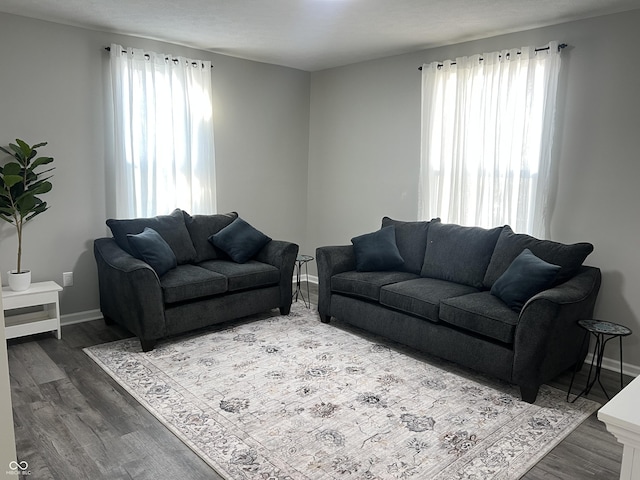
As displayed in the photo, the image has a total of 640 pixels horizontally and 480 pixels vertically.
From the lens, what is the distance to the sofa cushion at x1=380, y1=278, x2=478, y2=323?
12.0 ft

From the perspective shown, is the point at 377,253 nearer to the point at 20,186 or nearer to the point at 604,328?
the point at 604,328

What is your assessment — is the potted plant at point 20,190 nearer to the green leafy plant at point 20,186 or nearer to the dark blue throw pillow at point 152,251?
the green leafy plant at point 20,186

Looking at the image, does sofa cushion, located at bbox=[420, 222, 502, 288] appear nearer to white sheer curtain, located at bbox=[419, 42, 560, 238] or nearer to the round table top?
white sheer curtain, located at bbox=[419, 42, 560, 238]

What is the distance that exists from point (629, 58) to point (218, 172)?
3.90 m

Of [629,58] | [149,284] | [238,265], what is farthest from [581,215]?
[149,284]

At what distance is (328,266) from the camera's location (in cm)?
449

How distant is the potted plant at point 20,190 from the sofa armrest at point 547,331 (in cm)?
376

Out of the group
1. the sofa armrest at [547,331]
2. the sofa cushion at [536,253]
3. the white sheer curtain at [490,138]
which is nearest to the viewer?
the sofa armrest at [547,331]

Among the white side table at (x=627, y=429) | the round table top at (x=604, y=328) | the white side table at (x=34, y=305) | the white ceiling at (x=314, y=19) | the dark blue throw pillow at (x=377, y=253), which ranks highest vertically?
the white ceiling at (x=314, y=19)

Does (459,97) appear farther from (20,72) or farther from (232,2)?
(20,72)

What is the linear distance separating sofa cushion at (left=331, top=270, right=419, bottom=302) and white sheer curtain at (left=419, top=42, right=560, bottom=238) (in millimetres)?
860

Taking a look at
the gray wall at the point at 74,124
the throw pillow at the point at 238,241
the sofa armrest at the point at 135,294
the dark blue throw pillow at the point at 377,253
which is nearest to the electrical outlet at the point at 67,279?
the gray wall at the point at 74,124

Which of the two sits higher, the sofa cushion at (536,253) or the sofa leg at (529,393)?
the sofa cushion at (536,253)

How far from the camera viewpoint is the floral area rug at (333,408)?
8.13 feet
